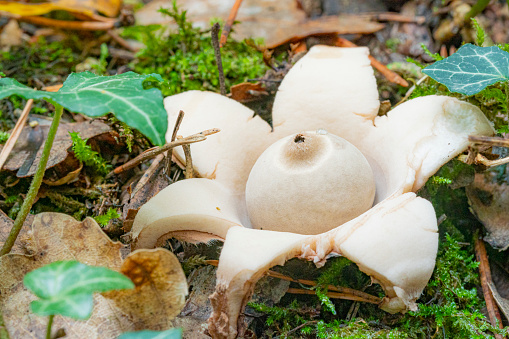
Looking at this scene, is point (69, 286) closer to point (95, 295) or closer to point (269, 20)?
point (95, 295)

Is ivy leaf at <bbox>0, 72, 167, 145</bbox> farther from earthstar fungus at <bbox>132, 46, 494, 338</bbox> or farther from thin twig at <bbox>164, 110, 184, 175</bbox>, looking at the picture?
earthstar fungus at <bbox>132, 46, 494, 338</bbox>

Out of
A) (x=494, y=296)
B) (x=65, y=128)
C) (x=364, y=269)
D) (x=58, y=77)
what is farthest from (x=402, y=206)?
(x=58, y=77)

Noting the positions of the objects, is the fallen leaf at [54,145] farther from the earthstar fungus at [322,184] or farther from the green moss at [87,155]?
the earthstar fungus at [322,184]

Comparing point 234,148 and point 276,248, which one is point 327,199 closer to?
point 276,248

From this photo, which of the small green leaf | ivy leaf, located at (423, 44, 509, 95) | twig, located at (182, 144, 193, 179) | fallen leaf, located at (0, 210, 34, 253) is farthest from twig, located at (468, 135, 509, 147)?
fallen leaf, located at (0, 210, 34, 253)

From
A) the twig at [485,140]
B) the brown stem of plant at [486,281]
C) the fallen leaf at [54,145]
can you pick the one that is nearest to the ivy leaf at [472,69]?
the twig at [485,140]
